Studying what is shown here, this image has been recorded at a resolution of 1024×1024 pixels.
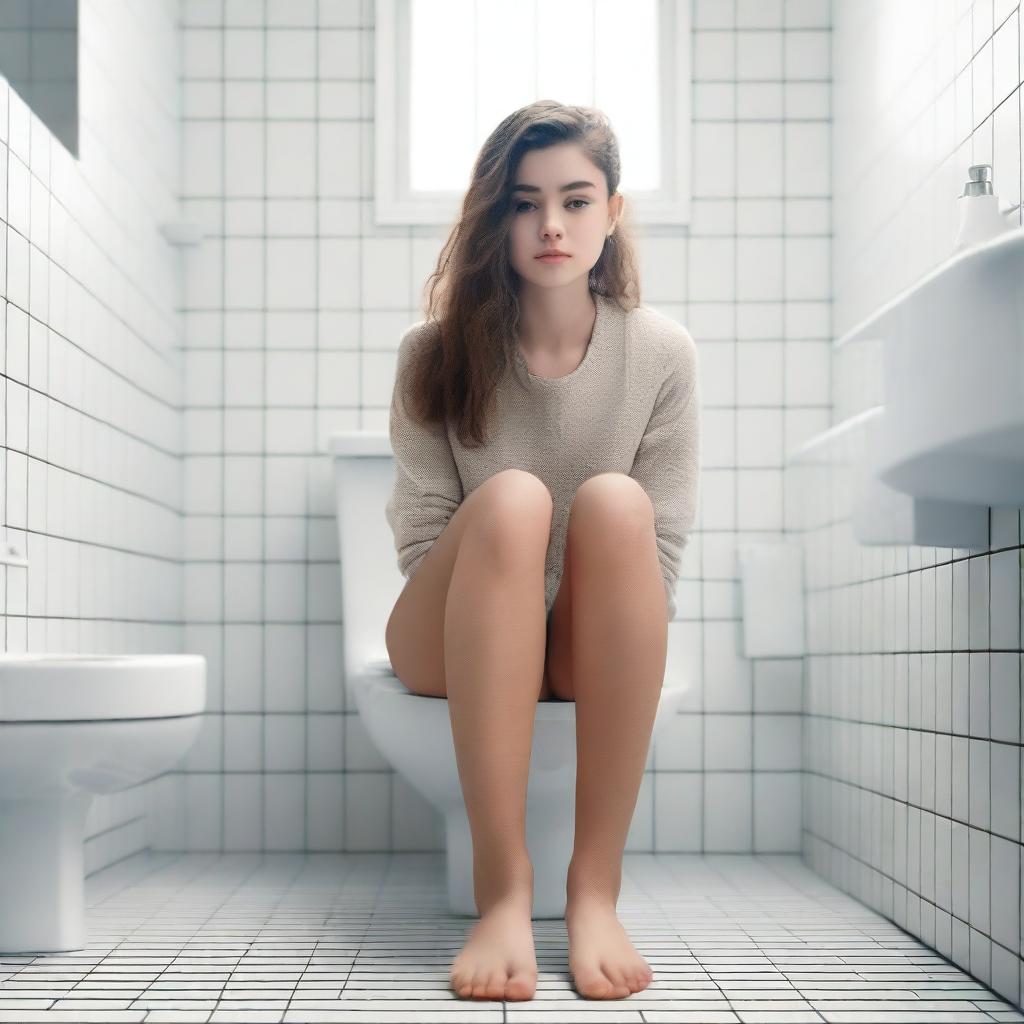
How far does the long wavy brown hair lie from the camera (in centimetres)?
169

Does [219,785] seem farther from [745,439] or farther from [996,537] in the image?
[996,537]

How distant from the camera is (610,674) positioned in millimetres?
1443

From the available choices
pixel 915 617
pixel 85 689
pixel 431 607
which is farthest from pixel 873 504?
pixel 85 689

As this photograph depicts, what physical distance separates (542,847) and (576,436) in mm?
571

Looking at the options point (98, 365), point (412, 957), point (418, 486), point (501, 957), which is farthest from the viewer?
point (98, 365)

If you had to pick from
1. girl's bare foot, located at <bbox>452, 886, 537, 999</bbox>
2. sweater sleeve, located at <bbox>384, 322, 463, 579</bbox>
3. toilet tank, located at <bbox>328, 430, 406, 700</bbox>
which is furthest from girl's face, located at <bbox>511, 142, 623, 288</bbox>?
girl's bare foot, located at <bbox>452, 886, 537, 999</bbox>

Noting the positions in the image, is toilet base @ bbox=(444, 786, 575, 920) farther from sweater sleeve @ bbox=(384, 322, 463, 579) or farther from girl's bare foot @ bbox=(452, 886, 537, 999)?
sweater sleeve @ bbox=(384, 322, 463, 579)

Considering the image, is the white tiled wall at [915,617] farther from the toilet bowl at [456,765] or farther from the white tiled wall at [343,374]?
the toilet bowl at [456,765]

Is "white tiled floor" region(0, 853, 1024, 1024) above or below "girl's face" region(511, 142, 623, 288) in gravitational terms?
below

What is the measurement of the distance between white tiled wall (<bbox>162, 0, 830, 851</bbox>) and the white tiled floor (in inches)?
8.8

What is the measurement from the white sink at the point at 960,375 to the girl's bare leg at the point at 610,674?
0.31 metres

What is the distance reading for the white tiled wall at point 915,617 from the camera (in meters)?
1.48

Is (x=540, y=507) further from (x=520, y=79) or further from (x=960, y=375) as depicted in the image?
(x=520, y=79)

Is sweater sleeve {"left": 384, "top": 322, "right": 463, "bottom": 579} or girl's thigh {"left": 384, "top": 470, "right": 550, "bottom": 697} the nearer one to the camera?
girl's thigh {"left": 384, "top": 470, "right": 550, "bottom": 697}
